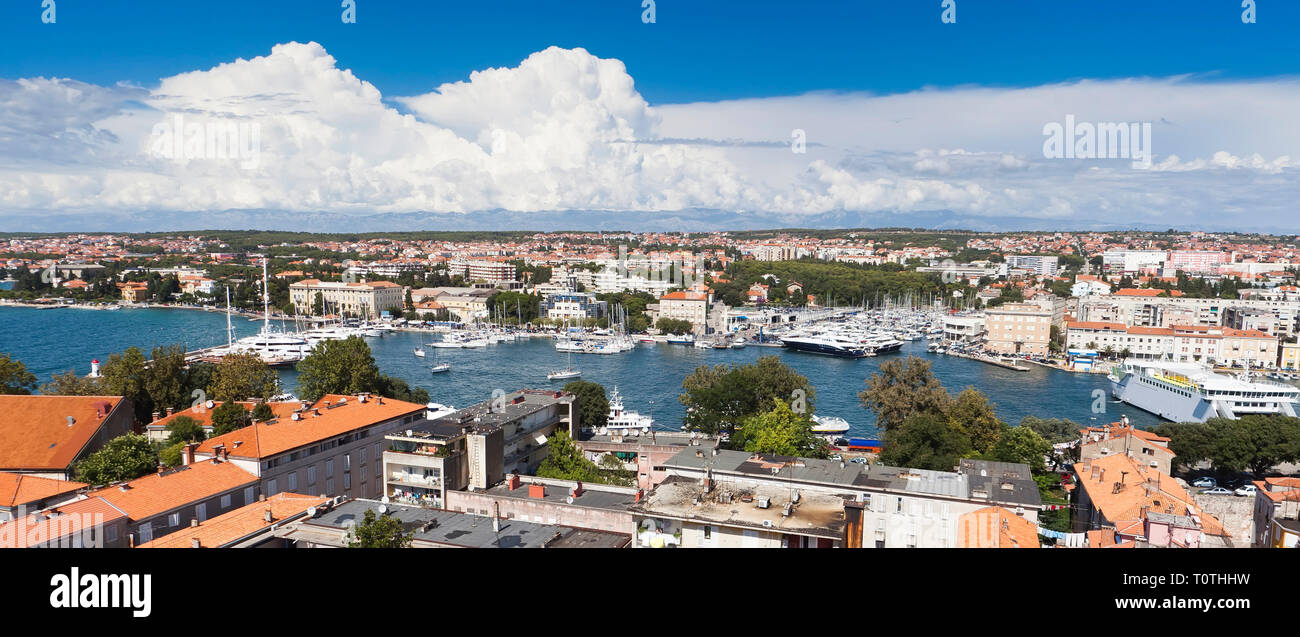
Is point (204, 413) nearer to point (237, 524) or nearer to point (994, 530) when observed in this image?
point (237, 524)

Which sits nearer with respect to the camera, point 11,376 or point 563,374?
point 11,376

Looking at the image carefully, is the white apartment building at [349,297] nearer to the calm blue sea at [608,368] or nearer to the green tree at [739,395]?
the calm blue sea at [608,368]

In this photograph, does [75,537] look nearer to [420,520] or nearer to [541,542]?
[420,520]

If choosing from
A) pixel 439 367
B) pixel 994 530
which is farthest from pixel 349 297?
pixel 994 530

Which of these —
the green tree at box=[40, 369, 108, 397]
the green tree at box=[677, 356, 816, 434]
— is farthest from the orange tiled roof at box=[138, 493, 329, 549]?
the green tree at box=[677, 356, 816, 434]

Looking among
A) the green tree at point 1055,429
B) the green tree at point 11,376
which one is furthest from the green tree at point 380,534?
the green tree at point 1055,429
